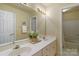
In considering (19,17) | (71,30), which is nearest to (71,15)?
(71,30)

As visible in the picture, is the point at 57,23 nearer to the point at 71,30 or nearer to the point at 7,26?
the point at 71,30

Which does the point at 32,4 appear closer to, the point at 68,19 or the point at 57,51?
the point at 68,19

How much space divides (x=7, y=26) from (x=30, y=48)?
1.60 ft

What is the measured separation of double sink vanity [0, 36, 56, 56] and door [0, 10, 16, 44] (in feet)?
0.34

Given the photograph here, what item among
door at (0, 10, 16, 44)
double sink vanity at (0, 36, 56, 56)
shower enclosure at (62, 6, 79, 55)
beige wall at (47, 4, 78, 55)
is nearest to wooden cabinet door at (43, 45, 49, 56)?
double sink vanity at (0, 36, 56, 56)

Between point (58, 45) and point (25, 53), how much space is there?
0.59m

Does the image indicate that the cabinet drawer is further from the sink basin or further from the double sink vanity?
the sink basin

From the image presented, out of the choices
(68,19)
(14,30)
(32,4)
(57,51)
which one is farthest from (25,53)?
(68,19)

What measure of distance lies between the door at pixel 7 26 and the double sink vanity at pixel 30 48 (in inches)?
4.1

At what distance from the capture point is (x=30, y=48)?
67.1 inches

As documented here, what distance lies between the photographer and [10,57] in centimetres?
153

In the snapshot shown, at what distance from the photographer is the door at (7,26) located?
5.03 ft

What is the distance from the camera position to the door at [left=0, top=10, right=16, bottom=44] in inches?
60.4

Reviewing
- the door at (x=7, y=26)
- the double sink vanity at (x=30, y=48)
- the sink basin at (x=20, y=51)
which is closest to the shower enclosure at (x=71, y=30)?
the double sink vanity at (x=30, y=48)
